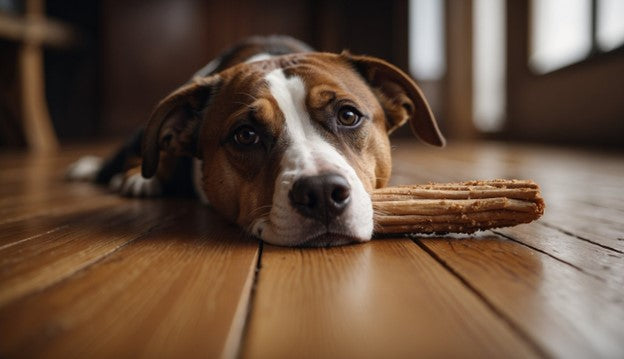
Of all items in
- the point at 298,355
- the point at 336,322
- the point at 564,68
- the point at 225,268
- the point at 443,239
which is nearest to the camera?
the point at 298,355

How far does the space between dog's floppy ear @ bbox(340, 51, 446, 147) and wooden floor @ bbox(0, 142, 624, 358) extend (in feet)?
1.90

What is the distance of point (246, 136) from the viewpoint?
202 centimetres

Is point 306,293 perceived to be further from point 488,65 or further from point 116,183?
point 488,65

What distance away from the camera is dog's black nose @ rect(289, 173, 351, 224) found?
1.57 m

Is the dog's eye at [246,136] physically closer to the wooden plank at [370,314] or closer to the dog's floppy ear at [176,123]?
the dog's floppy ear at [176,123]

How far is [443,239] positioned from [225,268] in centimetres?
65

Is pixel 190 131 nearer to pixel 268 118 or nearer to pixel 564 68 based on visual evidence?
pixel 268 118

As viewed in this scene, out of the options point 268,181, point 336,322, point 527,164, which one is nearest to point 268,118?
point 268,181

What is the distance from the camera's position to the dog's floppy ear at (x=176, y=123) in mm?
2203

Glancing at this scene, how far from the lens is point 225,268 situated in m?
1.40

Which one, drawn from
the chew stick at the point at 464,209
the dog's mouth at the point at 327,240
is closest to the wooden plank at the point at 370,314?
the dog's mouth at the point at 327,240

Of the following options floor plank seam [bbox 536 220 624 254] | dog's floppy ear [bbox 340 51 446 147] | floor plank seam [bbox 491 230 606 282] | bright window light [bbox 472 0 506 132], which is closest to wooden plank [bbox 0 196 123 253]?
dog's floppy ear [bbox 340 51 446 147]

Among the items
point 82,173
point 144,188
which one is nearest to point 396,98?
point 144,188

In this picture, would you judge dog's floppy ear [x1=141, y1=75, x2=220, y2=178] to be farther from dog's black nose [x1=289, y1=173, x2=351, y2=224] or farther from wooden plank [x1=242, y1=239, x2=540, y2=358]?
wooden plank [x1=242, y1=239, x2=540, y2=358]
